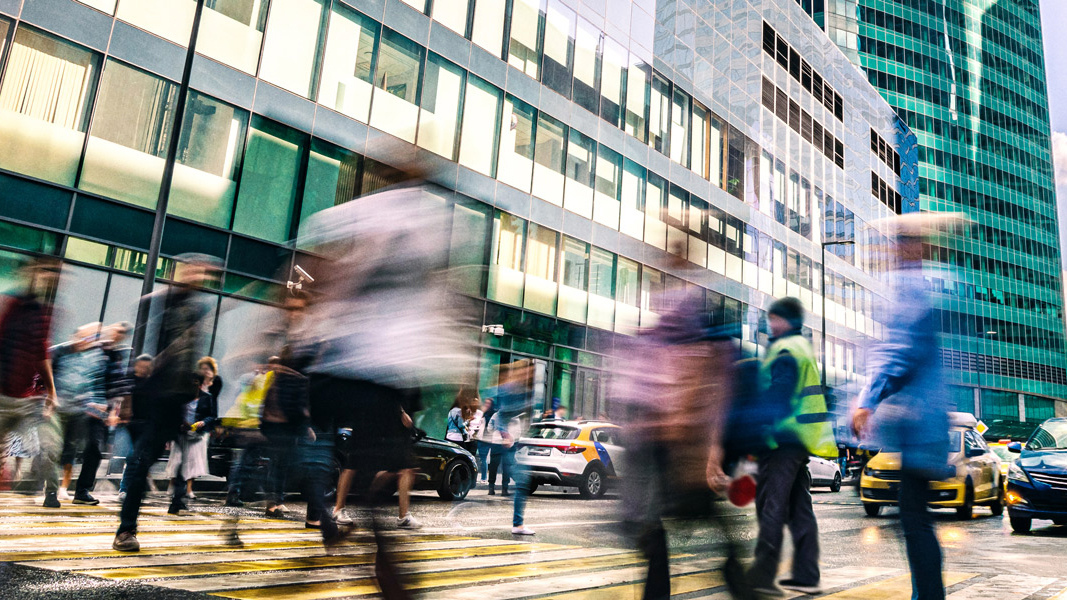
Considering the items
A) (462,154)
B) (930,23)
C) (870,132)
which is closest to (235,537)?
(462,154)

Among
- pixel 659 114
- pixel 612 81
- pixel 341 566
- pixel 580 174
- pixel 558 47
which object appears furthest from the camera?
pixel 659 114

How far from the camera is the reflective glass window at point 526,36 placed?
73.5ft

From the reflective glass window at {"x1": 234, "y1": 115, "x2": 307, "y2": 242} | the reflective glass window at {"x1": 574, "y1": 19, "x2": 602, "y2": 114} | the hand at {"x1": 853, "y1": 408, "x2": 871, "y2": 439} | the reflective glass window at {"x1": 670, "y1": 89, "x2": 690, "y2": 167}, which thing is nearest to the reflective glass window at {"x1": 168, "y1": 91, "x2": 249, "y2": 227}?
the reflective glass window at {"x1": 234, "y1": 115, "x2": 307, "y2": 242}

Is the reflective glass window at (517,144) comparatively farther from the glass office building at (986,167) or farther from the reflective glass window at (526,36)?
the glass office building at (986,167)

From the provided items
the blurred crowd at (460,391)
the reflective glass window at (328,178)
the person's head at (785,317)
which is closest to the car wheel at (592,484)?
the reflective glass window at (328,178)

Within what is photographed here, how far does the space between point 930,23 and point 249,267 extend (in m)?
91.1

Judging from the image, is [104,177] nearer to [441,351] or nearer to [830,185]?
[441,351]

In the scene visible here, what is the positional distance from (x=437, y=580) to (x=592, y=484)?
1022 cm

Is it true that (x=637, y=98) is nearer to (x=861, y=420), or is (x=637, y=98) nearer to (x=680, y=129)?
(x=680, y=129)

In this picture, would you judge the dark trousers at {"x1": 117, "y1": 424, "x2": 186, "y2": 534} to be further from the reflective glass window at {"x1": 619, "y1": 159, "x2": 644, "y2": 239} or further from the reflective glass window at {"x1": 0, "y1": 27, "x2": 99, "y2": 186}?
the reflective glass window at {"x1": 619, "y1": 159, "x2": 644, "y2": 239}

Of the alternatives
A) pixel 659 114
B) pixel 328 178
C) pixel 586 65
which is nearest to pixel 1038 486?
pixel 328 178

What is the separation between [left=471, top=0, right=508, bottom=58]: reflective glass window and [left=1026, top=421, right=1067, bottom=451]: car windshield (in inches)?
A: 624

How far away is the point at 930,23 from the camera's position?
86438 mm

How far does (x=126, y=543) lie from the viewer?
5.48 metres
